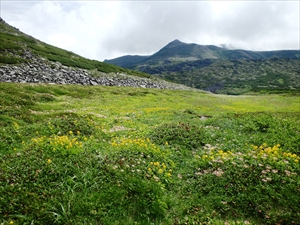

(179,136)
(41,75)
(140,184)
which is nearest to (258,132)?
(179,136)

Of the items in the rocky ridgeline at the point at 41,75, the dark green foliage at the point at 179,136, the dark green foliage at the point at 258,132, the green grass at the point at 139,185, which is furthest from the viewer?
the rocky ridgeline at the point at 41,75

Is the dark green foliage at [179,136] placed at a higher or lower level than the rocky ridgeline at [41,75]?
lower

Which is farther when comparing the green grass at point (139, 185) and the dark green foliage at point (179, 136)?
the dark green foliage at point (179, 136)

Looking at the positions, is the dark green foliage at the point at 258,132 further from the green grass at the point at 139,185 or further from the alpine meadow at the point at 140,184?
the green grass at the point at 139,185

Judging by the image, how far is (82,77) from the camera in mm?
73000

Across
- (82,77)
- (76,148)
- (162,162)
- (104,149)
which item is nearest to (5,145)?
(76,148)

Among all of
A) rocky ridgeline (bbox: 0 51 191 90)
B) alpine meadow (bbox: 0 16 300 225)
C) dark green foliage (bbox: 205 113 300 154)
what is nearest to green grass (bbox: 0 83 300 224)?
alpine meadow (bbox: 0 16 300 225)

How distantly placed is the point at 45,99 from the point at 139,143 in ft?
91.5

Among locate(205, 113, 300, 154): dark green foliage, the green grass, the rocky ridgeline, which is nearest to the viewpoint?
the green grass

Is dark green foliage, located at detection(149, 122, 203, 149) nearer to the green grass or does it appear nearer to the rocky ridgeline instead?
the green grass

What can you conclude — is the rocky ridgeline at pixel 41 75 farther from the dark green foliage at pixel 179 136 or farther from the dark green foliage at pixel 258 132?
the dark green foliage at pixel 258 132

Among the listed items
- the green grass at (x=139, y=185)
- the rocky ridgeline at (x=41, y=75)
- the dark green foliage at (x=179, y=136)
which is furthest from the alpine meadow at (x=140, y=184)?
the rocky ridgeline at (x=41, y=75)

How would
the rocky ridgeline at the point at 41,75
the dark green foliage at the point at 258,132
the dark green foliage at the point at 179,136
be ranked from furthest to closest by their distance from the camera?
the rocky ridgeline at the point at 41,75 → the dark green foliage at the point at 179,136 → the dark green foliage at the point at 258,132

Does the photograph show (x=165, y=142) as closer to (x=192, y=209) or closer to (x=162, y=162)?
(x=162, y=162)
